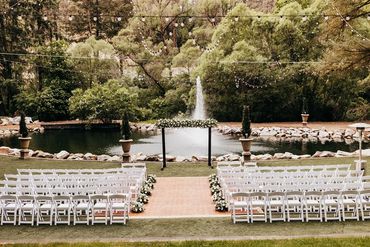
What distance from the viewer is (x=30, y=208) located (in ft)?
34.2

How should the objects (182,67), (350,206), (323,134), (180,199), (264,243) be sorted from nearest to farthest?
(264,243)
(350,206)
(180,199)
(323,134)
(182,67)

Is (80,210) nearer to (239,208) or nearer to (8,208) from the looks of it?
(8,208)

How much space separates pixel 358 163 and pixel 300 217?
A: 5.53 meters

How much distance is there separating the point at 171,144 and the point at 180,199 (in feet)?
48.5

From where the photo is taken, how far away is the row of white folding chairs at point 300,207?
10234 mm

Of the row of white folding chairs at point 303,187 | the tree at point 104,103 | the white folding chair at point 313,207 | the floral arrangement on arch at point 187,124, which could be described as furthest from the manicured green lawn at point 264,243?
the tree at point 104,103

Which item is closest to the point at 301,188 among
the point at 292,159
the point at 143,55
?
the point at 292,159

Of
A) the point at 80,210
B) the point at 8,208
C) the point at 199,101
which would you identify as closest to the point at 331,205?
the point at 80,210

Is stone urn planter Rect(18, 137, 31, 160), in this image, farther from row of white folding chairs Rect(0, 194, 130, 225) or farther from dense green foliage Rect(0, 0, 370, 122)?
dense green foliage Rect(0, 0, 370, 122)

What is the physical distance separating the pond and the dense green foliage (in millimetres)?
5462

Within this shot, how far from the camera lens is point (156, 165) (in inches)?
749

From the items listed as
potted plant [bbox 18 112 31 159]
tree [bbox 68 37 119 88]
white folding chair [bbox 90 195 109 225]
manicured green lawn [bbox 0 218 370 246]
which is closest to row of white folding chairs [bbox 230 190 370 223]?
manicured green lawn [bbox 0 218 370 246]

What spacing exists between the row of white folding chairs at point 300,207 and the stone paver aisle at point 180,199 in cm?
86

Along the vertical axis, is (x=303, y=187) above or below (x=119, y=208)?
above
